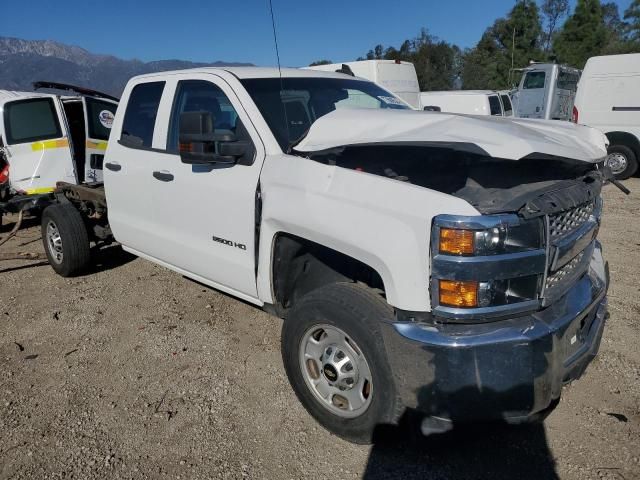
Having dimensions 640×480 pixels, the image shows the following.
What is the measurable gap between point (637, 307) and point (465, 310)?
3024mm

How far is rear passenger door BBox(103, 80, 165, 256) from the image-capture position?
3998 millimetres

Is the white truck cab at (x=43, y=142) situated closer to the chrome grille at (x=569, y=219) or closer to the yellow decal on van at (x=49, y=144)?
the yellow decal on van at (x=49, y=144)

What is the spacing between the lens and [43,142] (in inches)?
278

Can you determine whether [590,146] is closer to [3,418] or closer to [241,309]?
[241,309]

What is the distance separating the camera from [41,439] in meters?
2.85

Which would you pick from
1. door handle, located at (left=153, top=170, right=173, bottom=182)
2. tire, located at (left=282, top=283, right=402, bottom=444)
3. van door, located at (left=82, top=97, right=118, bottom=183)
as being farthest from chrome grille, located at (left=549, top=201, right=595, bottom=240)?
van door, located at (left=82, top=97, right=118, bottom=183)

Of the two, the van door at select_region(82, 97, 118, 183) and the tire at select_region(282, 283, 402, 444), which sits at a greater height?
the van door at select_region(82, 97, 118, 183)

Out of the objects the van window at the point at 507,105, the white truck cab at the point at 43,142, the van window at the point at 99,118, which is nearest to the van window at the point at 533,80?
the van window at the point at 507,105

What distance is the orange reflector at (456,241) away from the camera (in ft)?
6.95

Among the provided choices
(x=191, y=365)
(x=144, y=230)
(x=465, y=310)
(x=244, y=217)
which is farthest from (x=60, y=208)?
(x=465, y=310)

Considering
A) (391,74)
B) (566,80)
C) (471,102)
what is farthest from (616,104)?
(566,80)

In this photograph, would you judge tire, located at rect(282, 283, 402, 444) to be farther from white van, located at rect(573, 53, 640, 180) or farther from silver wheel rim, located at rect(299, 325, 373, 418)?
white van, located at rect(573, 53, 640, 180)

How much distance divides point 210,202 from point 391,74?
1081cm

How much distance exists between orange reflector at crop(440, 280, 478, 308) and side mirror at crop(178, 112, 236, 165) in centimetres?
156
